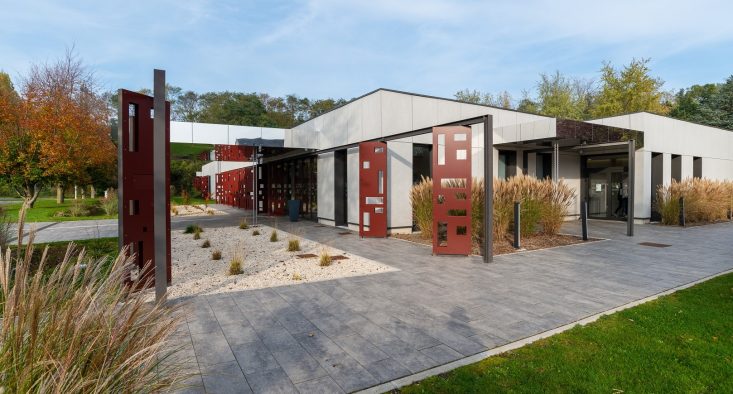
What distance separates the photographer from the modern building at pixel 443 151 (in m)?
11.9

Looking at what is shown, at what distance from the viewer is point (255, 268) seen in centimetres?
687

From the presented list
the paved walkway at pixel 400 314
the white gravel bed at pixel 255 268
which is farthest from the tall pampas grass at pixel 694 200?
the white gravel bed at pixel 255 268

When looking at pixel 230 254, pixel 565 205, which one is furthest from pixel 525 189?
pixel 230 254

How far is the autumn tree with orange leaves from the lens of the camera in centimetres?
1734

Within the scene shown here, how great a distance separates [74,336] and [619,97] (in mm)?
37887

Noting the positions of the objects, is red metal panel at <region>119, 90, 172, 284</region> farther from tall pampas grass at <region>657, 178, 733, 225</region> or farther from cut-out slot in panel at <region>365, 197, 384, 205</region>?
tall pampas grass at <region>657, 178, 733, 225</region>

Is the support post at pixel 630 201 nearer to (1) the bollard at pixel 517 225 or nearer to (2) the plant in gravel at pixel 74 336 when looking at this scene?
(1) the bollard at pixel 517 225

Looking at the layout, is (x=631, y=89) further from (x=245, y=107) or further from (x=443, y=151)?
(x=245, y=107)

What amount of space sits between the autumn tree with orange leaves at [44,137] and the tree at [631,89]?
3577 cm

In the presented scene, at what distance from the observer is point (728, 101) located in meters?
33.5

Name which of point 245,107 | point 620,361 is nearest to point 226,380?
point 620,361

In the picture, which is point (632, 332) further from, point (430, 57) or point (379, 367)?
point (430, 57)

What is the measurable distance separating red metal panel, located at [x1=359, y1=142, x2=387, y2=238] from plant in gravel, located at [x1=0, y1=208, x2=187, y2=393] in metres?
9.24

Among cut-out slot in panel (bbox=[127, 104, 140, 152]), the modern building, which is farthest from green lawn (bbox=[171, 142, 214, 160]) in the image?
cut-out slot in panel (bbox=[127, 104, 140, 152])
